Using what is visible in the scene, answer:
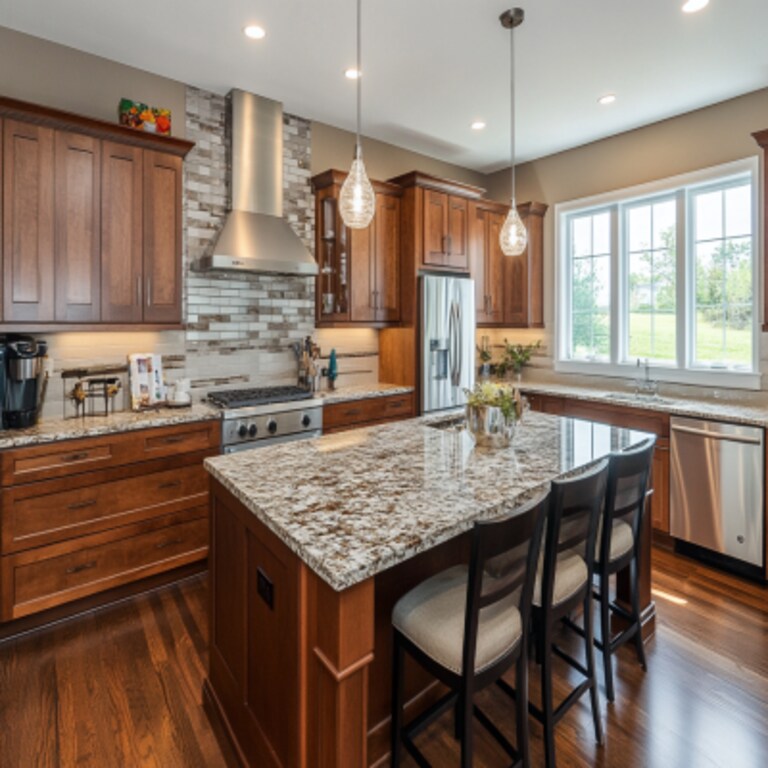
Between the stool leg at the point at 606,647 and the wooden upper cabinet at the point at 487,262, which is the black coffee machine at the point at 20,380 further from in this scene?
the wooden upper cabinet at the point at 487,262

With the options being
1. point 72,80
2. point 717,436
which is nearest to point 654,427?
point 717,436

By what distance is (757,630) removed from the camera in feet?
8.71

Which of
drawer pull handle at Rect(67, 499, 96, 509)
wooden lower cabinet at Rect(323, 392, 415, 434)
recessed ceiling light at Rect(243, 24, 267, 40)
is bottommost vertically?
drawer pull handle at Rect(67, 499, 96, 509)

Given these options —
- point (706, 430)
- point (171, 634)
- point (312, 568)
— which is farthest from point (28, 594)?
point (706, 430)

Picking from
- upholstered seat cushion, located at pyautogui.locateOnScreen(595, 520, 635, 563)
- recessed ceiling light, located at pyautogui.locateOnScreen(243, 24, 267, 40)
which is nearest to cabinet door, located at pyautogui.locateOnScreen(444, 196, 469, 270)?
recessed ceiling light, located at pyautogui.locateOnScreen(243, 24, 267, 40)

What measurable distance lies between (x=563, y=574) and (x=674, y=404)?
2.49m

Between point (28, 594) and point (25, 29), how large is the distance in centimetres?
315

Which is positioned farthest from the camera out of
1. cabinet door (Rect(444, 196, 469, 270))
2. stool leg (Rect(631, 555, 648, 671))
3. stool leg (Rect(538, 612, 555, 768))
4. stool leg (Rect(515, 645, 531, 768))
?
cabinet door (Rect(444, 196, 469, 270))

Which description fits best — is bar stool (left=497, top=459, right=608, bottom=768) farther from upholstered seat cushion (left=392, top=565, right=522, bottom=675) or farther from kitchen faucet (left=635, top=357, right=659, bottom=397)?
kitchen faucet (left=635, top=357, right=659, bottom=397)

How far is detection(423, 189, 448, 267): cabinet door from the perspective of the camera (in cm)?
436

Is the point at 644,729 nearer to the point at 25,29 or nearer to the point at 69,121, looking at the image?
the point at 69,121

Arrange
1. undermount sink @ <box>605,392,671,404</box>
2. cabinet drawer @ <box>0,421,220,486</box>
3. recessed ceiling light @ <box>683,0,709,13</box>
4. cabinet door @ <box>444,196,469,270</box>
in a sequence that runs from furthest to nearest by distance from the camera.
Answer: cabinet door @ <box>444,196,469,270</box>, undermount sink @ <box>605,392,671,404</box>, recessed ceiling light @ <box>683,0,709,13</box>, cabinet drawer @ <box>0,421,220,486</box>

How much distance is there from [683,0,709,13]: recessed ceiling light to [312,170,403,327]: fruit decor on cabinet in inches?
89.4

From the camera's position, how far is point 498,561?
56.3 inches
